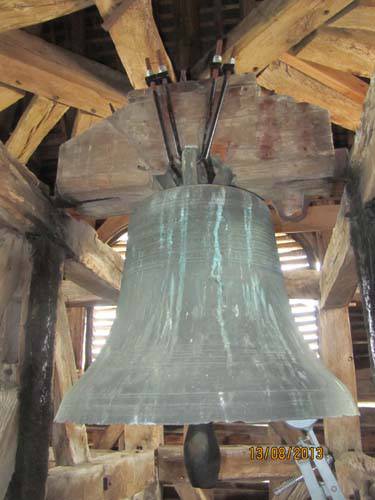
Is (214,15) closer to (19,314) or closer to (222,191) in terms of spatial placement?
(222,191)

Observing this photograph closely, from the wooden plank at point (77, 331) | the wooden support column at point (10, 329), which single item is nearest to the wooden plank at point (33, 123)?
the wooden support column at point (10, 329)

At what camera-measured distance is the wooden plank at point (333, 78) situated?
6.88 ft

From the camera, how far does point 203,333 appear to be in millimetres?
1027

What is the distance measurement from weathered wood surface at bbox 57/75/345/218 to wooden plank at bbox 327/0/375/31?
416 millimetres

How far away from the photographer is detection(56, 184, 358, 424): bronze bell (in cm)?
90

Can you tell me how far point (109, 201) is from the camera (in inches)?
67.5

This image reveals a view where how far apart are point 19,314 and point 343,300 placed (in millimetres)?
1875

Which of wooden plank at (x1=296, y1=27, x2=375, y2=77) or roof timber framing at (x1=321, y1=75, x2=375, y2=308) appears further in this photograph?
wooden plank at (x1=296, y1=27, x2=375, y2=77)

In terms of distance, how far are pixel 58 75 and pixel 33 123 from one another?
0.38 metres

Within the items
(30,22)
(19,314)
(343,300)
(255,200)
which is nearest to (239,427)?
(343,300)

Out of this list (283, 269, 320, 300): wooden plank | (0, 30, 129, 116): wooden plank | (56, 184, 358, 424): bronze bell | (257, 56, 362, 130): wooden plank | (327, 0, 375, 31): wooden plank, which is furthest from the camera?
(283, 269, 320, 300): wooden plank

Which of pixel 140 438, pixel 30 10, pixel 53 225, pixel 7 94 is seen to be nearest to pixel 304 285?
pixel 140 438
